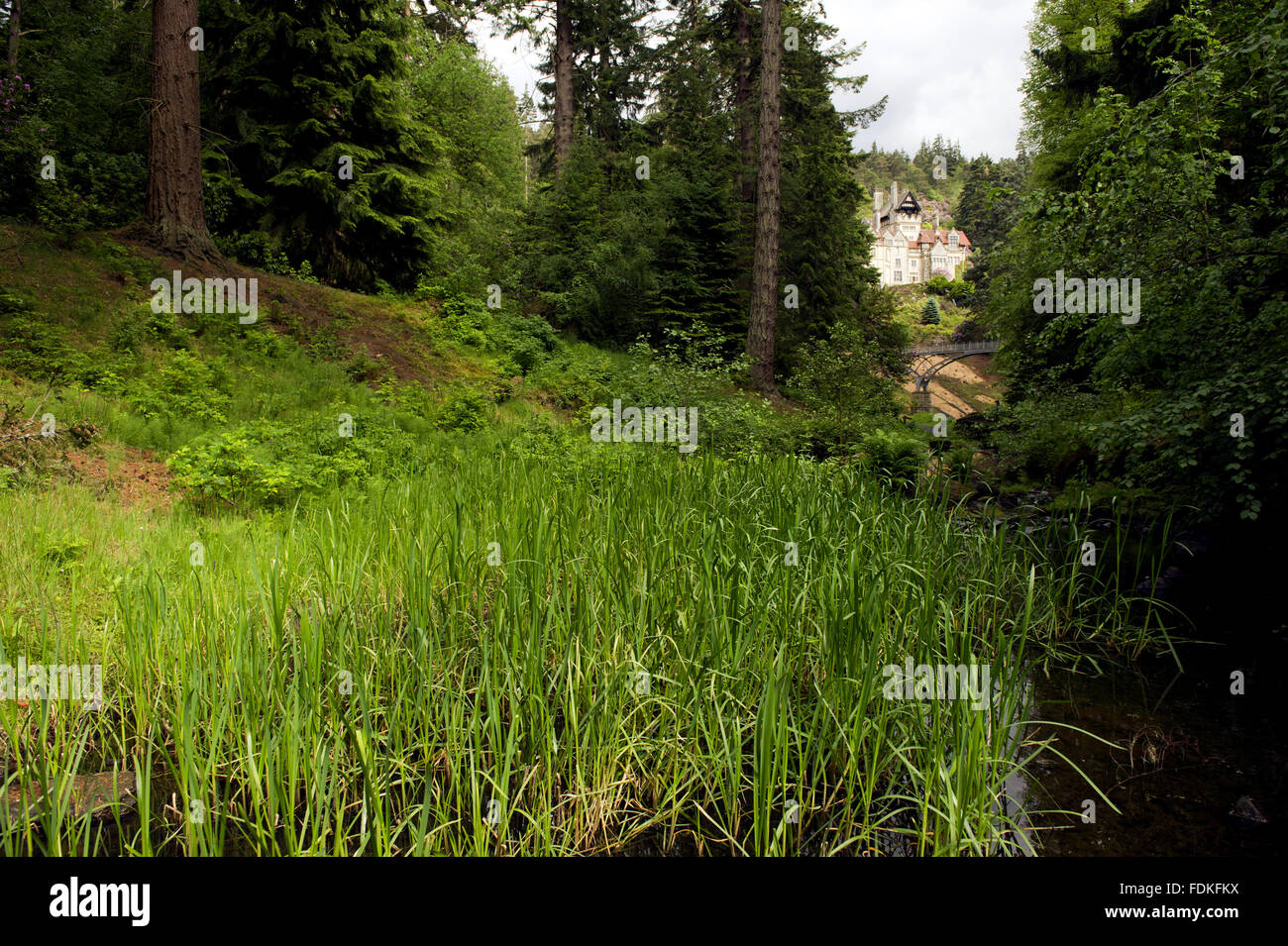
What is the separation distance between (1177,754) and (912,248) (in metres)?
87.5

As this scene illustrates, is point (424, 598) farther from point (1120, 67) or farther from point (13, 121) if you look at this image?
point (1120, 67)

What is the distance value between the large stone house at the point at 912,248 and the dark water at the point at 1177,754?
3052 inches

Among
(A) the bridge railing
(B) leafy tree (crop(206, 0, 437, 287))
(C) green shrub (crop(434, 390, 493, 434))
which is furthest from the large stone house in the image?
(C) green shrub (crop(434, 390, 493, 434))

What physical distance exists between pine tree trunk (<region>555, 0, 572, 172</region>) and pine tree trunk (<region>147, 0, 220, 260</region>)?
34.3 ft

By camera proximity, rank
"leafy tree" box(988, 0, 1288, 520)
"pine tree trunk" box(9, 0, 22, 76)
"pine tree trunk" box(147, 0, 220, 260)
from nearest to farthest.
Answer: "leafy tree" box(988, 0, 1288, 520), "pine tree trunk" box(147, 0, 220, 260), "pine tree trunk" box(9, 0, 22, 76)

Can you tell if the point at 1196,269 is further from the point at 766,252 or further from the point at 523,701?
the point at 766,252

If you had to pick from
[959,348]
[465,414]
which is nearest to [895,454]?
[465,414]

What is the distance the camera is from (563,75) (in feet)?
60.4

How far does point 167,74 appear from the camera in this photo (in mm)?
8930

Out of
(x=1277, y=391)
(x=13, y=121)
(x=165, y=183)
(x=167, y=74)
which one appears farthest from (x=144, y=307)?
(x=1277, y=391)

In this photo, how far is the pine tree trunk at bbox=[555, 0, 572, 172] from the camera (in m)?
18.4

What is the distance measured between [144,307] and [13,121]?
5.17m

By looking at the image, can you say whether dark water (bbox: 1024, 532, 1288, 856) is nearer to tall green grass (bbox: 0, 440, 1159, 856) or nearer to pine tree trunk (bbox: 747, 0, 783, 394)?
tall green grass (bbox: 0, 440, 1159, 856)
